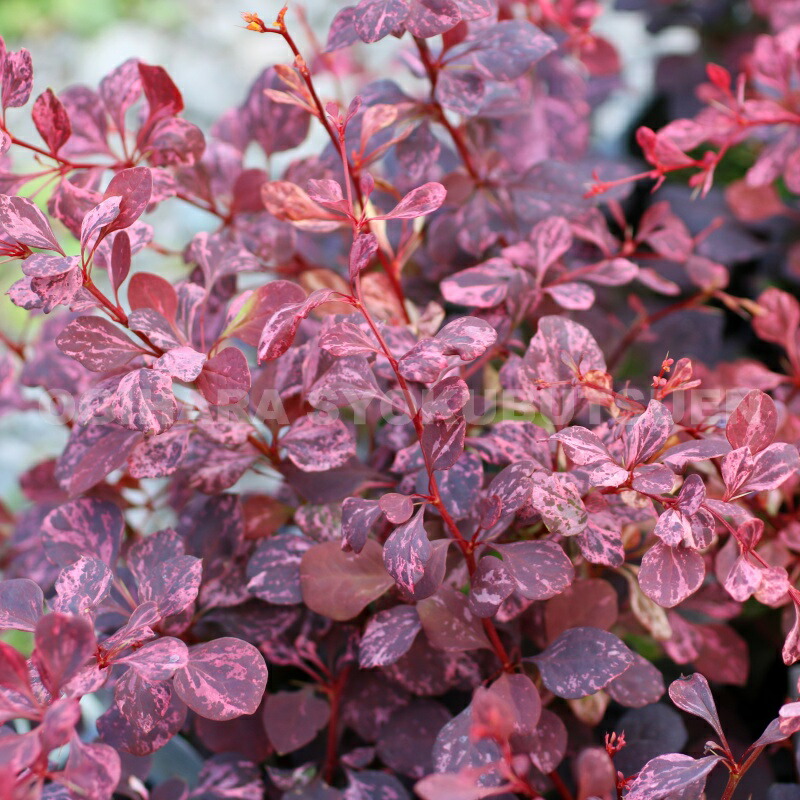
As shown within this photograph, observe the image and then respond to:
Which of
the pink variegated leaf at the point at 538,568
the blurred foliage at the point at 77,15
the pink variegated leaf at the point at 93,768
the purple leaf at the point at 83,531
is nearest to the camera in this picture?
the pink variegated leaf at the point at 93,768

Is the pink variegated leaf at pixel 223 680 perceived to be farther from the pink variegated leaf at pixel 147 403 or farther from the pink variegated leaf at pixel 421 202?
the pink variegated leaf at pixel 421 202

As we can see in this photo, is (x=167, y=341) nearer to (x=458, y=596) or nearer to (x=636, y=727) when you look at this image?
(x=458, y=596)

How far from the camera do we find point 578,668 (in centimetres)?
48

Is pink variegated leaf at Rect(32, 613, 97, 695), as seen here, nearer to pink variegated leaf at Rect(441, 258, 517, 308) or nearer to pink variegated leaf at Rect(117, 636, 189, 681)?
pink variegated leaf at Rect(117, 636, 189, 681)

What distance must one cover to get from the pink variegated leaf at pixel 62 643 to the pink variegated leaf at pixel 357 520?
0.15m

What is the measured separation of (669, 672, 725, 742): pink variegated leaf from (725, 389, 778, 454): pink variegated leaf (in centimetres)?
14

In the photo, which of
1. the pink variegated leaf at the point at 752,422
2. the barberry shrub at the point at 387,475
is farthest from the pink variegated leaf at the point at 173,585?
the pink variegated leaf at the point at 752,422

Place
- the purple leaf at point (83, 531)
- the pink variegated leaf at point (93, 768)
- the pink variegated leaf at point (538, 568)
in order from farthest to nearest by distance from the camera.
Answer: the purple leaf at point (83, 531)
the pink variegated leaf at point (538, 568)
the pink variegated leaf at point (93, 768)

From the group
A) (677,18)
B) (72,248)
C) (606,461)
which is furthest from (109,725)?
(72,248)

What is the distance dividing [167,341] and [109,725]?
235 mm

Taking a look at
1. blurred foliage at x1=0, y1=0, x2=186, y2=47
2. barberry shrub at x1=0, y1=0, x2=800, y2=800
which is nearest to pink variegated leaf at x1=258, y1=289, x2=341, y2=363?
barberry shrub at x1=0, y1=0, x2=800, y2=800

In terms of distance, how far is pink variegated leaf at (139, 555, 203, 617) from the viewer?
47cm

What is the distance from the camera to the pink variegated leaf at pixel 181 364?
447 mm

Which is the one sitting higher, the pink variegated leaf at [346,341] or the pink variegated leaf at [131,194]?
the pink variegated leaf at [131,194]
